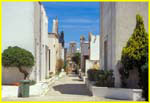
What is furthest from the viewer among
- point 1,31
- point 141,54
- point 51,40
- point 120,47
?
Result: point 51,40

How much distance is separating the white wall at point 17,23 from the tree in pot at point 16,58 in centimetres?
89

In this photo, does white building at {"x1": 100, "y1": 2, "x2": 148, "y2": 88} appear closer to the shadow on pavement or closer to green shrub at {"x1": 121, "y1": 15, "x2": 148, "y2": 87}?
green shrub at {"x1": 121, "y1": 15, "x2": 148, "y2": 87}

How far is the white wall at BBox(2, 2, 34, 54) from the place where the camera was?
58.6ft

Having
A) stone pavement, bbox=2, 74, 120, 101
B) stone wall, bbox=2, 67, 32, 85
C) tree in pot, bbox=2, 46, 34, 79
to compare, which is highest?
tree in pot, bbox=2, 46, 34, 79

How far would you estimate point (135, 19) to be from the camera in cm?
1542

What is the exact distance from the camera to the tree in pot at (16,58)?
1686cm

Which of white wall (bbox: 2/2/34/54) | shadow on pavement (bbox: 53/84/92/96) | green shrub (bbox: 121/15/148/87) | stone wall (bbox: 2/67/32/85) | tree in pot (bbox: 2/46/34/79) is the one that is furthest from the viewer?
stone wall (bbox: 2/67/32/85)

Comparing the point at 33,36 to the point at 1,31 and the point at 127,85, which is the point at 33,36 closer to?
the point at 1,31

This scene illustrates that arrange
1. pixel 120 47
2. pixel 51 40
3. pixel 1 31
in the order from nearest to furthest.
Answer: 1. pixel 120 47
2. pixel 1 31
3. pixel 51 40

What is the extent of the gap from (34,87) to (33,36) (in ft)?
Result: 12.7

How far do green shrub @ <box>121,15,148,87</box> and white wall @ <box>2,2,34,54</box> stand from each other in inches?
264

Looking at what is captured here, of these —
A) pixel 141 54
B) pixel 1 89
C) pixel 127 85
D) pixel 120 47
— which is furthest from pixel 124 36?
pixel 1 89

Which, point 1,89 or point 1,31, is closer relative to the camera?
point 1,89

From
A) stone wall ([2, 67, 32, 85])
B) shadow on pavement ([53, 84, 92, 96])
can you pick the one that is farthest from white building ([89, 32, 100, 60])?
stone wall ([2, 67, 32, 85])
